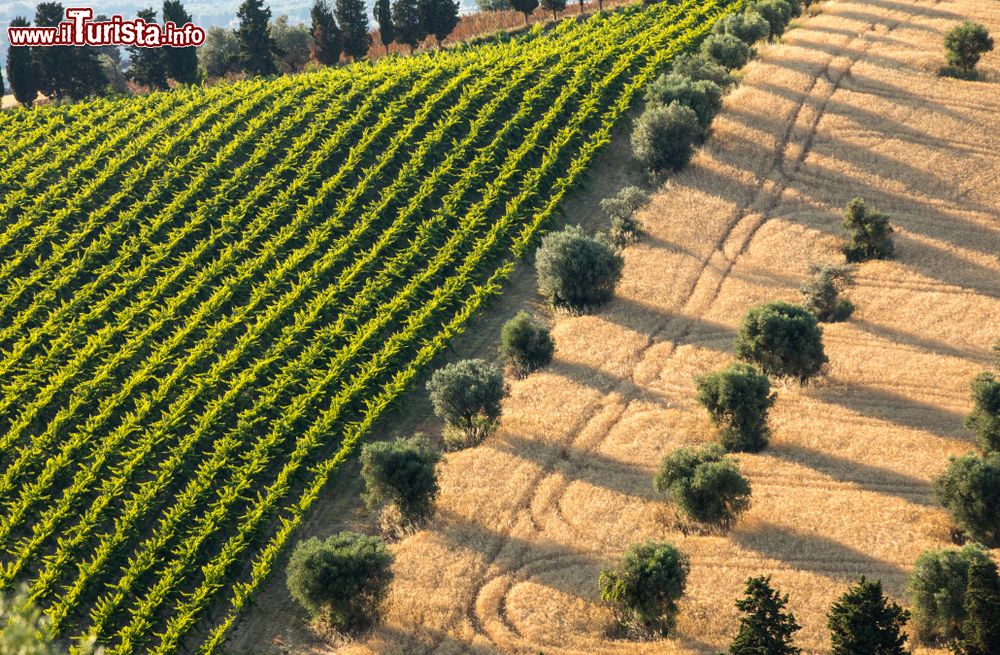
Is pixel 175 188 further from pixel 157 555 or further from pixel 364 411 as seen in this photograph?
pixel 157 555

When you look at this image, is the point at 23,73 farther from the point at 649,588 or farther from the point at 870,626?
the point at 870,626

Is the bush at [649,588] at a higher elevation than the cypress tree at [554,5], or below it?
below

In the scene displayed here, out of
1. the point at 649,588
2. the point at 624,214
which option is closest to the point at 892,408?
→ the point at 649,588

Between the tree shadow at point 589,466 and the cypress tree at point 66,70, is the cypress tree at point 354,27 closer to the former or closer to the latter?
the cypress tree at point 66,70

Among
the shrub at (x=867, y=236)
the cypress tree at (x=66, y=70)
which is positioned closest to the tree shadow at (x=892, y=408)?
the shrub at (x=867, y=236)

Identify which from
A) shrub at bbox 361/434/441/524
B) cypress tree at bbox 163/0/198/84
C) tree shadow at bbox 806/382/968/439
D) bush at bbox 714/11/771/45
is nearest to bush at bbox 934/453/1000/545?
tree shadow at bbox 806/382/968/439

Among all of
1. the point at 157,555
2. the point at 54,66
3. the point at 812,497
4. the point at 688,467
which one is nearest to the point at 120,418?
the point at 157,555

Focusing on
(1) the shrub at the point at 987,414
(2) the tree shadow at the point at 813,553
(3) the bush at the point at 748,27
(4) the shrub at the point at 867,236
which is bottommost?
(2) the tree shadow at the point at 813,553
